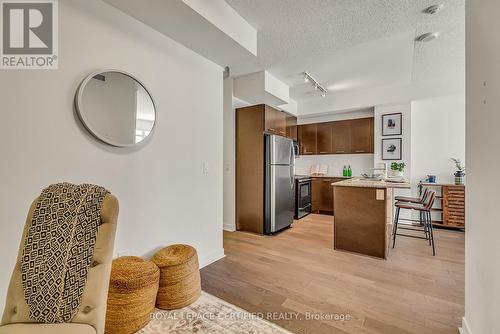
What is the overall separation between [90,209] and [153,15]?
1698mm

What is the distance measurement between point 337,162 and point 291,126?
4.97 feet

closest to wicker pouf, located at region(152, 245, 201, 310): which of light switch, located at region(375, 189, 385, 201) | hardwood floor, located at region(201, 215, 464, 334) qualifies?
hardwood floor, located at region(201, 215, 464, 334)

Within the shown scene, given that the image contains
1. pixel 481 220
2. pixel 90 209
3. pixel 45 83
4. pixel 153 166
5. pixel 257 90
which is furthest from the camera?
pixel 257 90

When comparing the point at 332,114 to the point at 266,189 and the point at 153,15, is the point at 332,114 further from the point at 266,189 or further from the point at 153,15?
the point at 153,15

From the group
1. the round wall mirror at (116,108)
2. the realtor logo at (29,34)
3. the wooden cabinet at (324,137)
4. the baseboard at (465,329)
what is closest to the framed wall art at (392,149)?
the wooden cabinet at (324,137)

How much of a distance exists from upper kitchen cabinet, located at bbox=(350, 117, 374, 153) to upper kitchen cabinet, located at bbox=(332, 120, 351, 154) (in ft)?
0.28

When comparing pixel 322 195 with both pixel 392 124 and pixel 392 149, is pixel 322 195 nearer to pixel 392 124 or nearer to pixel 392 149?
pixel 392 149

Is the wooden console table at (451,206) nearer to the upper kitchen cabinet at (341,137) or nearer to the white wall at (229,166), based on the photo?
the upper kitchen cabinet at (341,137)

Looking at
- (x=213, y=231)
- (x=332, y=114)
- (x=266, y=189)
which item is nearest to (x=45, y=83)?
(x=213, y=231)

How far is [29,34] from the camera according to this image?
58.2 inches

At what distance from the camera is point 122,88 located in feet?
5.88

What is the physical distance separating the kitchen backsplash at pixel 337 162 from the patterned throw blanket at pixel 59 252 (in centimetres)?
523

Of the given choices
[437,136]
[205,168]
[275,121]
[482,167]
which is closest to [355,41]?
[275,121]

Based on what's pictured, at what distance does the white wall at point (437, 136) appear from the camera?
13.2ft
